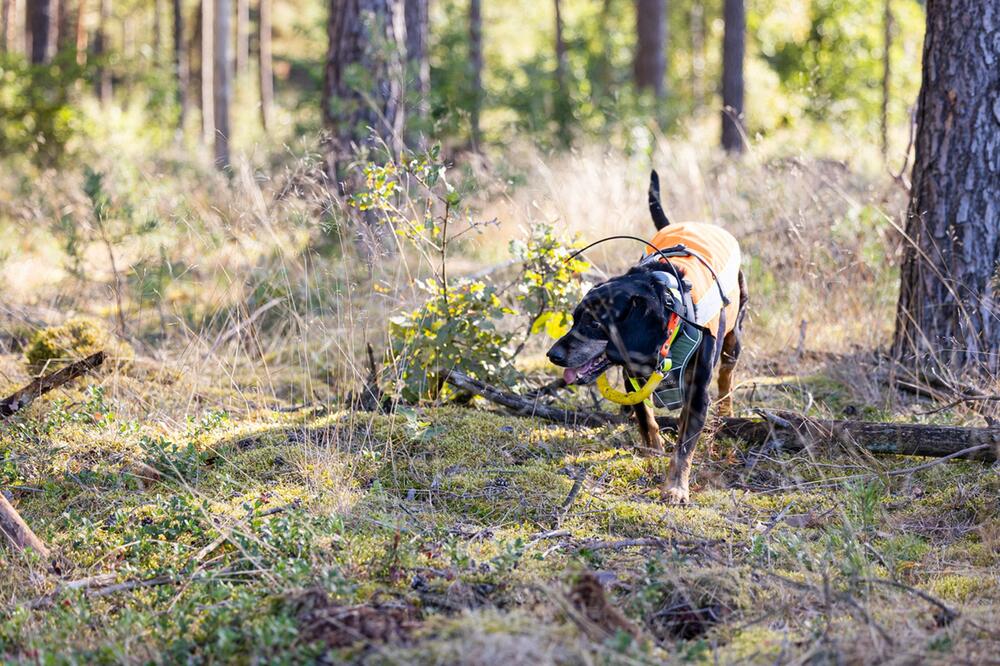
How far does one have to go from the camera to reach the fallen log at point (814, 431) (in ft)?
12.2

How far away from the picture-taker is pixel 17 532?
306cm

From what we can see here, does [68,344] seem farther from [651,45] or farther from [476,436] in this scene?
[651,45]

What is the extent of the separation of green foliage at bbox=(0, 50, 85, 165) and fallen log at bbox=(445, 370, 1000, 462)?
9.38m

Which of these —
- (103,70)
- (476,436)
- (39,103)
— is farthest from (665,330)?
(103,70)

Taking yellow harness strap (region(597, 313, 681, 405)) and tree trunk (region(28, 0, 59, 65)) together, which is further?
tree trunk (region(28, 0, 59, 65))

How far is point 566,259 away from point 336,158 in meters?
3.16

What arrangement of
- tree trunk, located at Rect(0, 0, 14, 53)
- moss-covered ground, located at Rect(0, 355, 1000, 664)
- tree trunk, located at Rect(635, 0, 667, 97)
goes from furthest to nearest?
tree trunk, located at Rect(0, 0, 14, 53)
tree trunk, located at Rect(635, 0, 667, 97)
moss-covered ground, located at Rect(0, 355, 1000, 664)

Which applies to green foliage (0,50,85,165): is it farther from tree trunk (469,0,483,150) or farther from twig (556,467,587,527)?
twig (556,467,587,527)

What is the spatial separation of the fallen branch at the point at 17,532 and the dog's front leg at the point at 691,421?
2308 mm

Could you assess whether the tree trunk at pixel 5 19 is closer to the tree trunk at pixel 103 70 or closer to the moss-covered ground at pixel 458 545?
the tree trunk at pixel 103 70

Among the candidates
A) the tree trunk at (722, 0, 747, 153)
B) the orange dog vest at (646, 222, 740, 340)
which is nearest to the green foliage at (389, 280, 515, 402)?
the orange dog vest at (646, 222, 740, 340)

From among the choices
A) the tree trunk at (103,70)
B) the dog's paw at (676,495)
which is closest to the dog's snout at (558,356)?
the dog's paw at (676,495)

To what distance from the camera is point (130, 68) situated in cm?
2012

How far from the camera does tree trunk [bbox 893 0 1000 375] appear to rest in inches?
185
